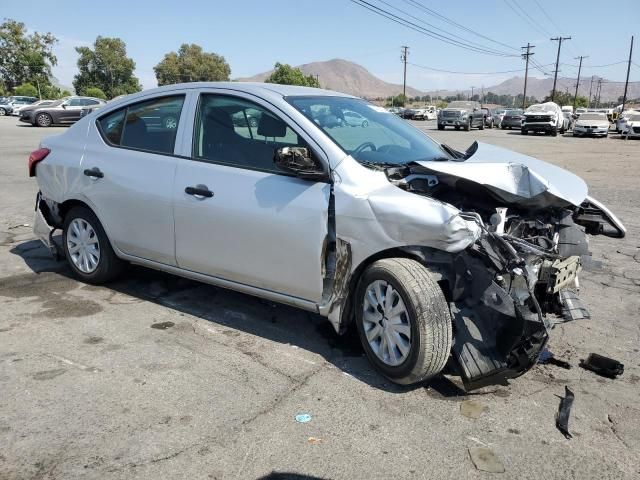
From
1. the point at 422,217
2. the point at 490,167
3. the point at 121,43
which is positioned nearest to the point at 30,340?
the point at 422,217

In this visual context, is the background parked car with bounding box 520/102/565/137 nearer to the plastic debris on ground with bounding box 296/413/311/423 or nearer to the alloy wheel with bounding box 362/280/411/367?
the alloy wheel with bounding box 362/280/411/367

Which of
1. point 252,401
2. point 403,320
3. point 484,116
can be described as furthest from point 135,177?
point 484,116

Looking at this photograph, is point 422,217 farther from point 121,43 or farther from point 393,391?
point 121,43

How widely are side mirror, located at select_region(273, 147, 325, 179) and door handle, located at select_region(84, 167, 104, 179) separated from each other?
193 centimetres

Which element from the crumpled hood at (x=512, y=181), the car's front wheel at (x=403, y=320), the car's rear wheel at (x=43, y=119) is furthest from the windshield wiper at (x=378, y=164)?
the car's rear wheel at (x=43, y=119)

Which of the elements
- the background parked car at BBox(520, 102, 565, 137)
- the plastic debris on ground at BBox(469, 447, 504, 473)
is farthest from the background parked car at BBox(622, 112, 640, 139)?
the plastic debris on ground at BBox(469, 447, 504, 473)

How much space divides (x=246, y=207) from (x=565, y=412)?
2.36 meters

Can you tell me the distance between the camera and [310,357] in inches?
150

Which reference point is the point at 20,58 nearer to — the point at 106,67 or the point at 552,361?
the point at 106,67

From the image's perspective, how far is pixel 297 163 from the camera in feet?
11.7

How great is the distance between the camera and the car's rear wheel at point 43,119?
2920cm

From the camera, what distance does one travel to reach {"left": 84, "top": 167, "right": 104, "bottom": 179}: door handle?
15.4ft

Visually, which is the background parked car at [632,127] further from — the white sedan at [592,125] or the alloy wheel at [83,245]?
the alloy wheel at [83,245]

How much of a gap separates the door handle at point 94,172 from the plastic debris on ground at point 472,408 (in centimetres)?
342
